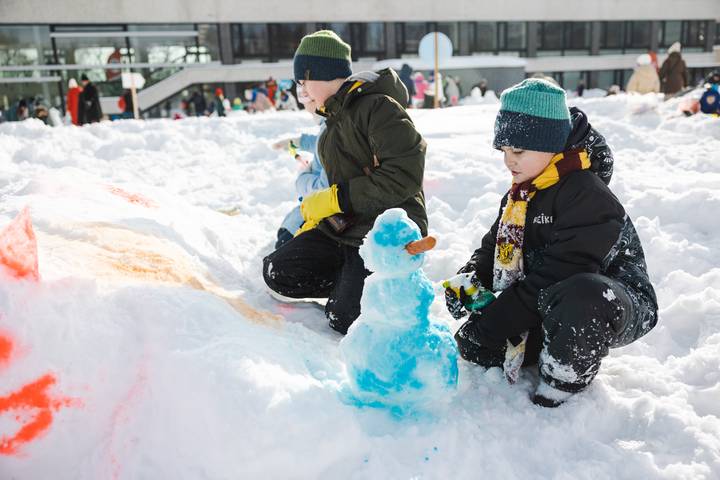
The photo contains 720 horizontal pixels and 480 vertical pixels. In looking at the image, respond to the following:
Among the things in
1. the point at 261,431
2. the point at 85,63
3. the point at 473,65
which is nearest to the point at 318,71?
the point at 261,431

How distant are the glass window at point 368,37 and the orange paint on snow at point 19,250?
26422mm

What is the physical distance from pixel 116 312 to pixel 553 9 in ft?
105

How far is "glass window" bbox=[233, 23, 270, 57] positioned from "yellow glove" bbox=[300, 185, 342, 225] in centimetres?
2472

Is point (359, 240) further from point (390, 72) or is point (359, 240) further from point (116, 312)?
point (116, 312)

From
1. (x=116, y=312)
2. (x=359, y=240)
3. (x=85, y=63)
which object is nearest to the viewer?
(x=116, y=312)

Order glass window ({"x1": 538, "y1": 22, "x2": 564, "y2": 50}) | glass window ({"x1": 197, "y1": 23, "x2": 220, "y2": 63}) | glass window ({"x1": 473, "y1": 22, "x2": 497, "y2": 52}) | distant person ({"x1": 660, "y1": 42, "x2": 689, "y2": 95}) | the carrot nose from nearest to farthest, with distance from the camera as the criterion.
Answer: the carrot nose < distant person ({"x1": 660, "y1": 42, "x2": 689, "y2": 95}) < glass window ({"x1": 197, "y1": 23, "x2": 220, "y2": 63}) < glass window ({"x1": 473, "y1": 22, "x2": 497, "y2": 52}) < glass window ({"x1": 538, "y1": 22, "x2": 564, "y2": 50})

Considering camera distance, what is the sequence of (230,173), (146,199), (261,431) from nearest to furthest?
(261,431) → (146,199) → (230,173)

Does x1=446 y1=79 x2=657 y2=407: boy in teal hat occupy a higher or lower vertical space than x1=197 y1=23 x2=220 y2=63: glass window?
lower

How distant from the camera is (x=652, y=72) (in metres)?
13.6

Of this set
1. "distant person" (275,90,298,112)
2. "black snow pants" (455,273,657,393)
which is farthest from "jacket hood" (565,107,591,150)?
"distant person" (275,90,298,112)

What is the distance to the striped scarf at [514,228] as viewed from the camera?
1998mm

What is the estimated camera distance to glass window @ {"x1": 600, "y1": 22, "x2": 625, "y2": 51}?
101ft

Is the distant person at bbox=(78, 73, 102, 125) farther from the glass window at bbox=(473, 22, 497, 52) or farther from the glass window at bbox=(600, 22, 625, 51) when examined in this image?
the glass window at bbox=(600, 22, 625, 51)

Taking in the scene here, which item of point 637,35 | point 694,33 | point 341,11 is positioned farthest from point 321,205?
point 694,33
